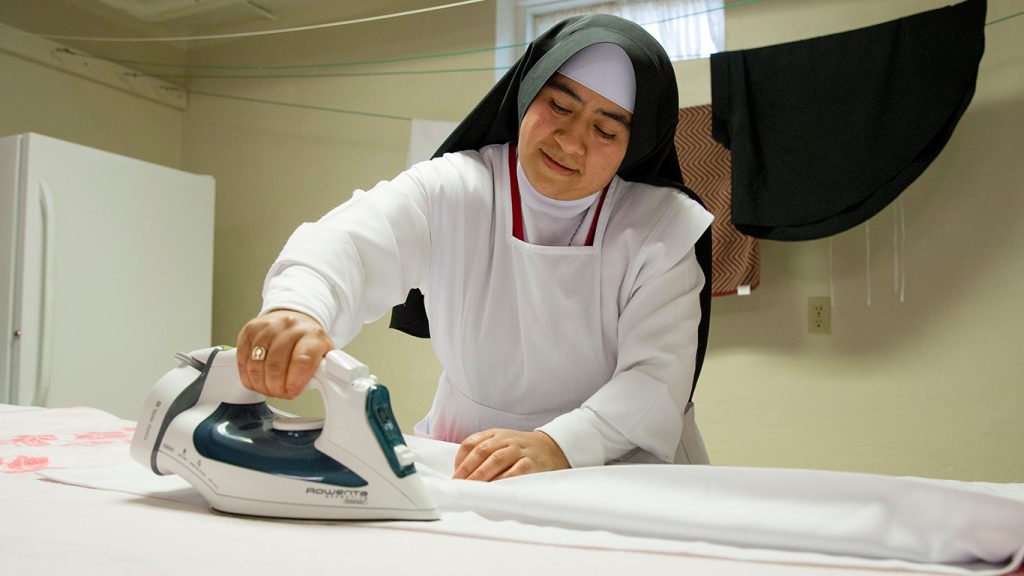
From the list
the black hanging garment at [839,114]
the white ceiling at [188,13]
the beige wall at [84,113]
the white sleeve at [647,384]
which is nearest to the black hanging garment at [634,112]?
the white sleeve at [647,384]

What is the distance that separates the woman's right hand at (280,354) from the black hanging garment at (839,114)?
63.6 inches

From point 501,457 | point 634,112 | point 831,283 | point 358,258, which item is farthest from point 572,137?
point 831,283

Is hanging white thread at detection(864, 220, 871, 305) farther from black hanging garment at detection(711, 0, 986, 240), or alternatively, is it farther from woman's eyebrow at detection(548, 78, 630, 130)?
woman's eyebrow at detection(548, 78, 630, 130)

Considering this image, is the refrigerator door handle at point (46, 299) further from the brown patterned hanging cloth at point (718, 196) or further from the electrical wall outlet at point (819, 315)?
the electrical wall outlet at point (819, 315)

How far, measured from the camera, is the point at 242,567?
1.83ft

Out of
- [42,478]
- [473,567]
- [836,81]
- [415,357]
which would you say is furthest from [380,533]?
[415,357]

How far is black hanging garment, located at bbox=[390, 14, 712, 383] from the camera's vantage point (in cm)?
108

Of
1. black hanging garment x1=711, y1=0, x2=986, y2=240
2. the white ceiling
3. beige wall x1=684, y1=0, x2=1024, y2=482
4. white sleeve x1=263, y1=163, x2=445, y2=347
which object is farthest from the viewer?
the white ceiling

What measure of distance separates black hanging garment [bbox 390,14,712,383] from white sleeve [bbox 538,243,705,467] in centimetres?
11

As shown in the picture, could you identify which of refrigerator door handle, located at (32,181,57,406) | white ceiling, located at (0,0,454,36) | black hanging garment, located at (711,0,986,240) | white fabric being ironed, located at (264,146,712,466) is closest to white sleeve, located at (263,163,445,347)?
white fabric being ironed, located at (264,146,712,466)

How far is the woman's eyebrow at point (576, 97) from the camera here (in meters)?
1.09

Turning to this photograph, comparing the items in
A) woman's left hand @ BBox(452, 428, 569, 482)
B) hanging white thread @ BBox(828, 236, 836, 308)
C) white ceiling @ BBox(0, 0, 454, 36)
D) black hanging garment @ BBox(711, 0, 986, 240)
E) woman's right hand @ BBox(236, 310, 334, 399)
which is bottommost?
woman's left hand @ BBox(452, 428, 569, 482)

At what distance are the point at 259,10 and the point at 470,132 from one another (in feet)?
7.58

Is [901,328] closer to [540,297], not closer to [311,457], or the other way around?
[540,297]
